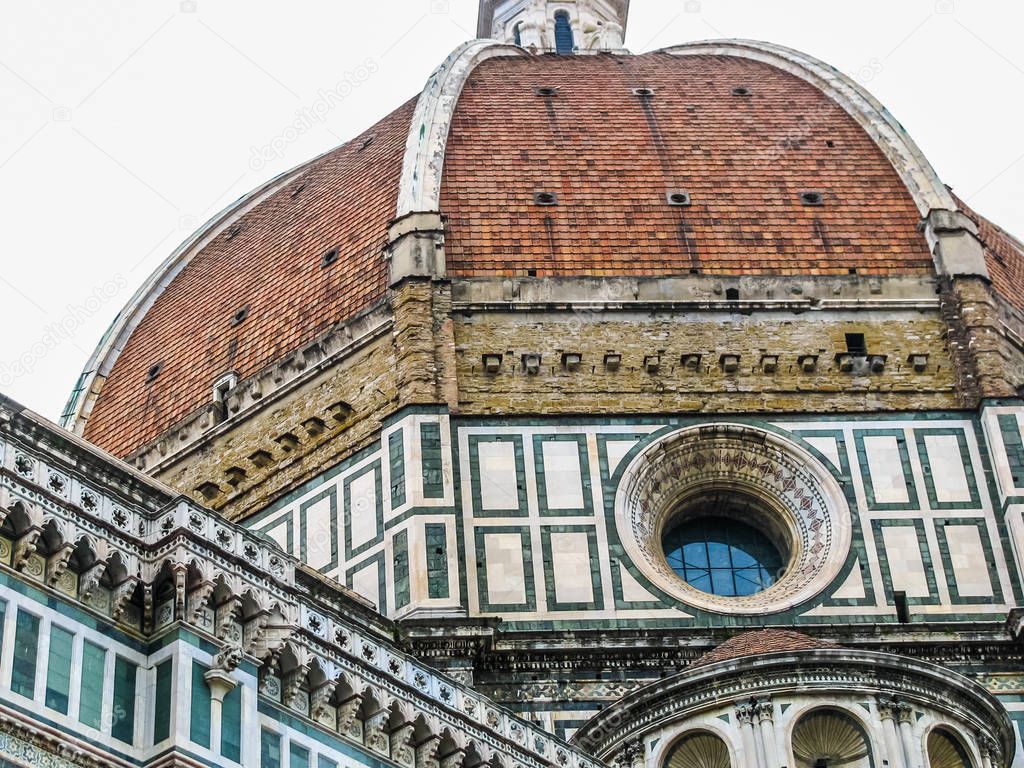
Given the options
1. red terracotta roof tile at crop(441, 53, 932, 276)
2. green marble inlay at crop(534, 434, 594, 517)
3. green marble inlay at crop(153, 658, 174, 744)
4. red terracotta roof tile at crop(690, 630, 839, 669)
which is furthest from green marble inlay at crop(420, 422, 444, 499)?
green marble inlay at crop(153, 658, 174, 744)

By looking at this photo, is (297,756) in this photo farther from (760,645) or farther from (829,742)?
(760,645)

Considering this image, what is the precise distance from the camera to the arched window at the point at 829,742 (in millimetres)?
26844

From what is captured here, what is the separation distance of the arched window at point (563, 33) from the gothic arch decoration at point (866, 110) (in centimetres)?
Result: 884

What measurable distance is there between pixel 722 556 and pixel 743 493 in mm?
919

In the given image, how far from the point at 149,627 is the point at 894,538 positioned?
14928mm

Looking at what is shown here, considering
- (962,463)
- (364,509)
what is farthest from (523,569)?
(962,463)

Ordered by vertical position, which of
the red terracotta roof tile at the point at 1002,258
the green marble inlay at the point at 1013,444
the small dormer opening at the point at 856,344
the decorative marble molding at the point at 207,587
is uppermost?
the red terracotta roof tile at the point at 1002,258

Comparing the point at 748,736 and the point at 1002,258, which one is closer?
the point at 748,736

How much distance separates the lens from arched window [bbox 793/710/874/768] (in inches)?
1057

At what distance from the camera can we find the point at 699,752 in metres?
27.2

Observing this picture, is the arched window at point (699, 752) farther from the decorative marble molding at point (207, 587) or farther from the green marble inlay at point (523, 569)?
the decorative marble molding at point (207, 587)

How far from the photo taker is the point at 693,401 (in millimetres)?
34156

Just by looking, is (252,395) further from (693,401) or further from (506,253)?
(693,401)

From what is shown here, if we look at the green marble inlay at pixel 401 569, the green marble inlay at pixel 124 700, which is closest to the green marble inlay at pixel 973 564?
the green marble inlay at pixel 401 569
